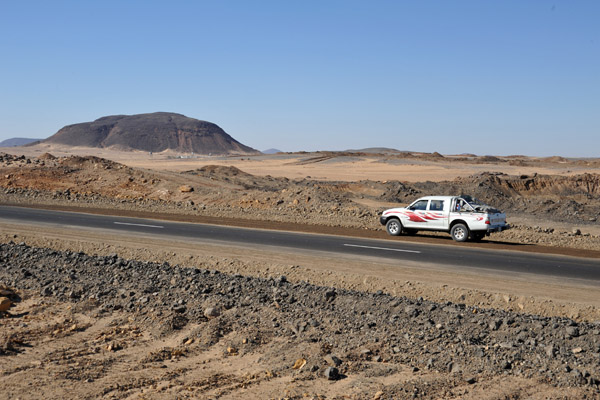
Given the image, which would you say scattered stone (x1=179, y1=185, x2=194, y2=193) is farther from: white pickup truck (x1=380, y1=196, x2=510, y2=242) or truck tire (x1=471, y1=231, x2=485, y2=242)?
truck tire (x1=471, y1=231, x2=485, y2=242)

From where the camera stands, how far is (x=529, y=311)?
12.8 metres

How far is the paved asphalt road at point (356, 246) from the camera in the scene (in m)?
17.1

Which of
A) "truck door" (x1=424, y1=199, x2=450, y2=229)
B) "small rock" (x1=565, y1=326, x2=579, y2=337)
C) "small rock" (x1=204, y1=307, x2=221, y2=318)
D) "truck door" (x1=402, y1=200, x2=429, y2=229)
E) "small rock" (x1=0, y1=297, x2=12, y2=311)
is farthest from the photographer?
"truck door" (x1=402, y1=200, x2=429, y2=229)

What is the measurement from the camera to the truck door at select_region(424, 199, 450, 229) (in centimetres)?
2266

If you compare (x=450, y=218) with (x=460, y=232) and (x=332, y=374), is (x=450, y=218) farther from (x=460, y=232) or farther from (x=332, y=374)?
(x=332, y=374)

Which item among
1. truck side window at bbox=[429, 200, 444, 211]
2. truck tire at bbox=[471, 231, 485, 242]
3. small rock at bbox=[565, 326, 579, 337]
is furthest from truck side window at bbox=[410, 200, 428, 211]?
small rock at bbox=[565, 326, 579, 337]

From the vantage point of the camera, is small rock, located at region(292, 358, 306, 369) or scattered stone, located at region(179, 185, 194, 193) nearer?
small rock, located at region(292, 358, 306, 369)

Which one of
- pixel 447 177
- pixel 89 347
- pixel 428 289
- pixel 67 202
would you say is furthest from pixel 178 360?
pixel 447 177

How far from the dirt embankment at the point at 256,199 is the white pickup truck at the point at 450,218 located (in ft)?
8.32

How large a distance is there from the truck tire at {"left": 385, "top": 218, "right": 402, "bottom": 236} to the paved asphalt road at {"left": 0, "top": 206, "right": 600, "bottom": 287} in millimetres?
1352

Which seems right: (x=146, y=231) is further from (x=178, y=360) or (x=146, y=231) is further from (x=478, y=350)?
(x=478, y=350)

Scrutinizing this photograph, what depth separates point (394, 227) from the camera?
78.2 feet

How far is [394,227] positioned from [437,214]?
1.86m

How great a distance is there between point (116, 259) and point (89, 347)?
656cm
